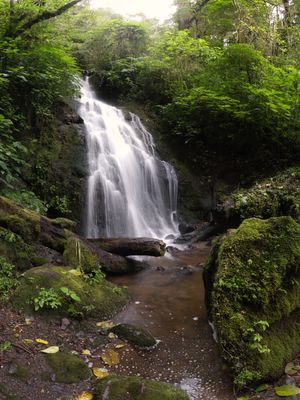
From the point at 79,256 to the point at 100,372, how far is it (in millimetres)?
2485

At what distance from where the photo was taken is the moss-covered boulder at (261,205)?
7.27 metres

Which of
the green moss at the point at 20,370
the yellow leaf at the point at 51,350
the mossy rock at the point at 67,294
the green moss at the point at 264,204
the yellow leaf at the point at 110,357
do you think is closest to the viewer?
the green moss at the point at 20,370

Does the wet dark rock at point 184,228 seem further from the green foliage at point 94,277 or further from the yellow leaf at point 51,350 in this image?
the yellow leaf at point 51,350

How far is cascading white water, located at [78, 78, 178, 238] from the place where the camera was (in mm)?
9188

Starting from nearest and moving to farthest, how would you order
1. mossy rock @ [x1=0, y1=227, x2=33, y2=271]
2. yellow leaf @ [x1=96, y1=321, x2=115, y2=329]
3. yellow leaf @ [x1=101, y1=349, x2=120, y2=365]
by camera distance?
yellow leaf @ [x1=101, y1=349, x2=120, y2=365] < yellow leaf @ [x1=96, y1=321, x2=115, y2=329] < mossy rock @ [x1=0, y1=227, x2=33, y2=271]

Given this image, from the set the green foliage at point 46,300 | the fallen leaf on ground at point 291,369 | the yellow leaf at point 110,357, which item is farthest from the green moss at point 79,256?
the fallen leaf on ground at point 291,369

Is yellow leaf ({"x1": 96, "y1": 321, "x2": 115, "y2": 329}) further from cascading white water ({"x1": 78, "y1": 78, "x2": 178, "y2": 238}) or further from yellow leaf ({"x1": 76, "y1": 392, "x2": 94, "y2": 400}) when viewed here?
cascading white water ({"x1": 78, "y1": 78, "x2": 178, "y2": 238})

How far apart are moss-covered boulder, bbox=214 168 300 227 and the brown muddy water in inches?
53.3

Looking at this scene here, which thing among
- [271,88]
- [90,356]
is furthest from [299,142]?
[90,356]

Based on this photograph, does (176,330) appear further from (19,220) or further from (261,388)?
(19,220)

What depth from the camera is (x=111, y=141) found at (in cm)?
1090

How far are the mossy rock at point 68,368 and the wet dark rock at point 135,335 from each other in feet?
2.37

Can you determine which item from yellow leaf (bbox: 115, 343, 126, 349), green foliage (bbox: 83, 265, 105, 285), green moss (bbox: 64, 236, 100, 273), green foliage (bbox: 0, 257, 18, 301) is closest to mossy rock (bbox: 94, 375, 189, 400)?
yellow leaf (bbox: 115, 343, 126, 349)

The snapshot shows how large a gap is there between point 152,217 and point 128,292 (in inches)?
183
